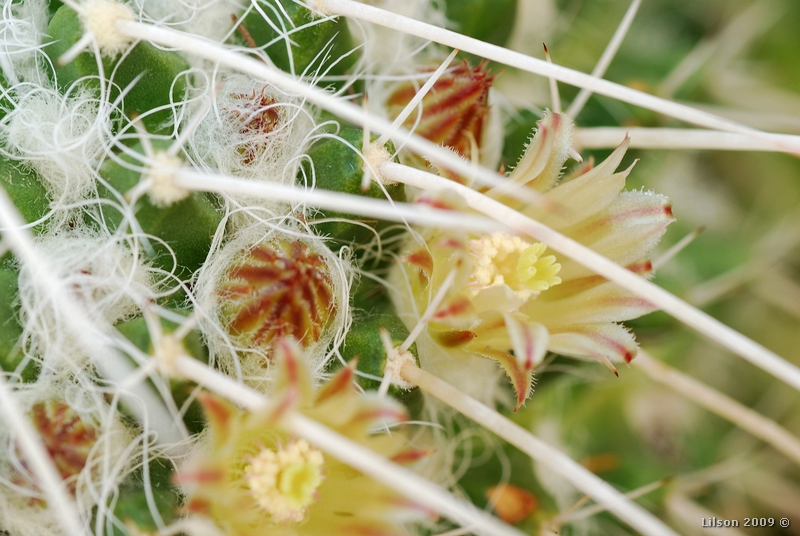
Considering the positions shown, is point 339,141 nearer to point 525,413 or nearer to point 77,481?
point 77,481

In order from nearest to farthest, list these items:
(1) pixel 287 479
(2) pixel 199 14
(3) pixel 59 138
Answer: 1. (1) pixel 287 479
2. (3) pixel 59 138
3. (2) pixel 199 14

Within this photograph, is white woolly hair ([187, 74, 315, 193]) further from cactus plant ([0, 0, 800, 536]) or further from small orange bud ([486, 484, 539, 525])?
small orange bud ([486, 484, 539, 525])

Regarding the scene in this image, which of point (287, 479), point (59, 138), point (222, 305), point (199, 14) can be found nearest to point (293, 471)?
point (287, 479)

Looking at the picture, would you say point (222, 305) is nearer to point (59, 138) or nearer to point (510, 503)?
point (59, 138)

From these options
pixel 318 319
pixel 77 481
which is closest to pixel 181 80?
pixel 318 319

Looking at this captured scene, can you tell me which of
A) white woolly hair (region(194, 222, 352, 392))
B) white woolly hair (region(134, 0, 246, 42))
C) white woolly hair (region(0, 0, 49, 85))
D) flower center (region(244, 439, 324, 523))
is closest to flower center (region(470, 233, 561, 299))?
white woolly hair (region(194, 222, 352, 392))
